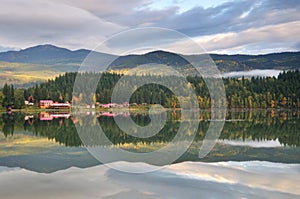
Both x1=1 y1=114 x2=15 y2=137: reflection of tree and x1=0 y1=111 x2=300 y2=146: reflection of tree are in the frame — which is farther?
x1=1 y1=114 x2=15 y2=137: reflection of tree

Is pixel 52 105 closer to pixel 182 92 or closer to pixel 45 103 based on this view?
pixel 45 103

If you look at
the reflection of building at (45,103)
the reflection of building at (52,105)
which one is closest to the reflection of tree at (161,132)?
the reflection of building at (45,103)

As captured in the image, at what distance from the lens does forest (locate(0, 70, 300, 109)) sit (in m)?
124

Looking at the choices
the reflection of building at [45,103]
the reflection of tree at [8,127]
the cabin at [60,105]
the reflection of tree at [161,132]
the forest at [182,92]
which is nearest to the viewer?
the reflection of tree at [161,132]

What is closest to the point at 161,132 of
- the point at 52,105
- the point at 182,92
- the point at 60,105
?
the point at 52,105

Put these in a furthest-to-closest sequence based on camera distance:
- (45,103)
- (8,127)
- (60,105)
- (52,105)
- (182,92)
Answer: (182,92) < (60,105) < (45,103) < (52,105) < (8,127)

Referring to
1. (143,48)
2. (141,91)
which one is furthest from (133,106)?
(143,48)

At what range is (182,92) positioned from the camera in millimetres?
135625

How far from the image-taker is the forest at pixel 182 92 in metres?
124

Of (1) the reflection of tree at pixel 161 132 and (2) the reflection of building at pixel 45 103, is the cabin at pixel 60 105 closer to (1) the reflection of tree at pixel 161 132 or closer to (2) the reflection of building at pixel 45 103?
(2) the reflection of building at pixel 45 103

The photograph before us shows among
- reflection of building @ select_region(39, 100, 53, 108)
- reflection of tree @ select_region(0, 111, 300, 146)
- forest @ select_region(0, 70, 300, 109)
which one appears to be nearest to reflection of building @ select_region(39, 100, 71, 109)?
reflection of building @ select_region(39, 100, 53, 108)

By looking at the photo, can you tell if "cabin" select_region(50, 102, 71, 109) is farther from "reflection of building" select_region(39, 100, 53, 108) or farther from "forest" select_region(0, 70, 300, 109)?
"forest" select_region(0, 70, 300, 109)

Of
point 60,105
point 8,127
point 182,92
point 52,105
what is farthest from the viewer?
point 182,92

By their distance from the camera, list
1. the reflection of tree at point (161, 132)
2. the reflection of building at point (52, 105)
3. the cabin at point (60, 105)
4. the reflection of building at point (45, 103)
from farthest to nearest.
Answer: the cabin at point (60, 105) → the reflection of building at point (52, 105) → the reflection of building at point (45, 103) → the reflection of tree at point (161, 132)
